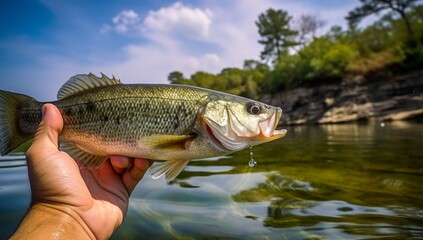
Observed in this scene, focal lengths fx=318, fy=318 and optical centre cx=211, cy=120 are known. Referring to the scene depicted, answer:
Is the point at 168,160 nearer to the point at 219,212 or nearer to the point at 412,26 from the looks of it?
the point at 219,212

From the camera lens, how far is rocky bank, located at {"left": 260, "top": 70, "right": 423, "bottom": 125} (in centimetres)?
3206

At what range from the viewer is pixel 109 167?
3631mm

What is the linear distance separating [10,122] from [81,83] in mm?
779

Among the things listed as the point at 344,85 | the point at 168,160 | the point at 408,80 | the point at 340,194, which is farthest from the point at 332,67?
the point at 168,160

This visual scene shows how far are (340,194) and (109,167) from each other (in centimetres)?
373

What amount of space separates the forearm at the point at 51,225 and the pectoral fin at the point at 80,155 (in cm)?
53

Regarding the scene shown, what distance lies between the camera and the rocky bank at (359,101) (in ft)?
105

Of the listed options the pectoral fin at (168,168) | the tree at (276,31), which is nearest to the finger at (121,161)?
the pectoral fin at (168,168)

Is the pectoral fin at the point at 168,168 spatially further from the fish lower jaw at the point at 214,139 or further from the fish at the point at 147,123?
the fish lower jaw at the point at 214,139

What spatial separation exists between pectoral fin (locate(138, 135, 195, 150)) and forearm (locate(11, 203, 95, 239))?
86 centimetres

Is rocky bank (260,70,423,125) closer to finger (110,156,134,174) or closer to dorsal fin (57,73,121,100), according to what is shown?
finger (110,156,134,174)

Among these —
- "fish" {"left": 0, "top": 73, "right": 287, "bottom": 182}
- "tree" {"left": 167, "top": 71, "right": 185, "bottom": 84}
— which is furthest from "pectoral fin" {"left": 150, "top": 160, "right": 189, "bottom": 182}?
"tree" {"left": 167, "top": 71, "right": 185, "bottom": 84}

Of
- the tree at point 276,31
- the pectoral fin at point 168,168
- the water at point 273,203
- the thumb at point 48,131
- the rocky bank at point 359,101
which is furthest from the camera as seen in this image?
the tree at point 276,31

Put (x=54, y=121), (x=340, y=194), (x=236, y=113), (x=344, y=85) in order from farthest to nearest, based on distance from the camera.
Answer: (x=344, y=85) < (x=340, y=194) < (x=236, y=113) < (x=54, y=121)
